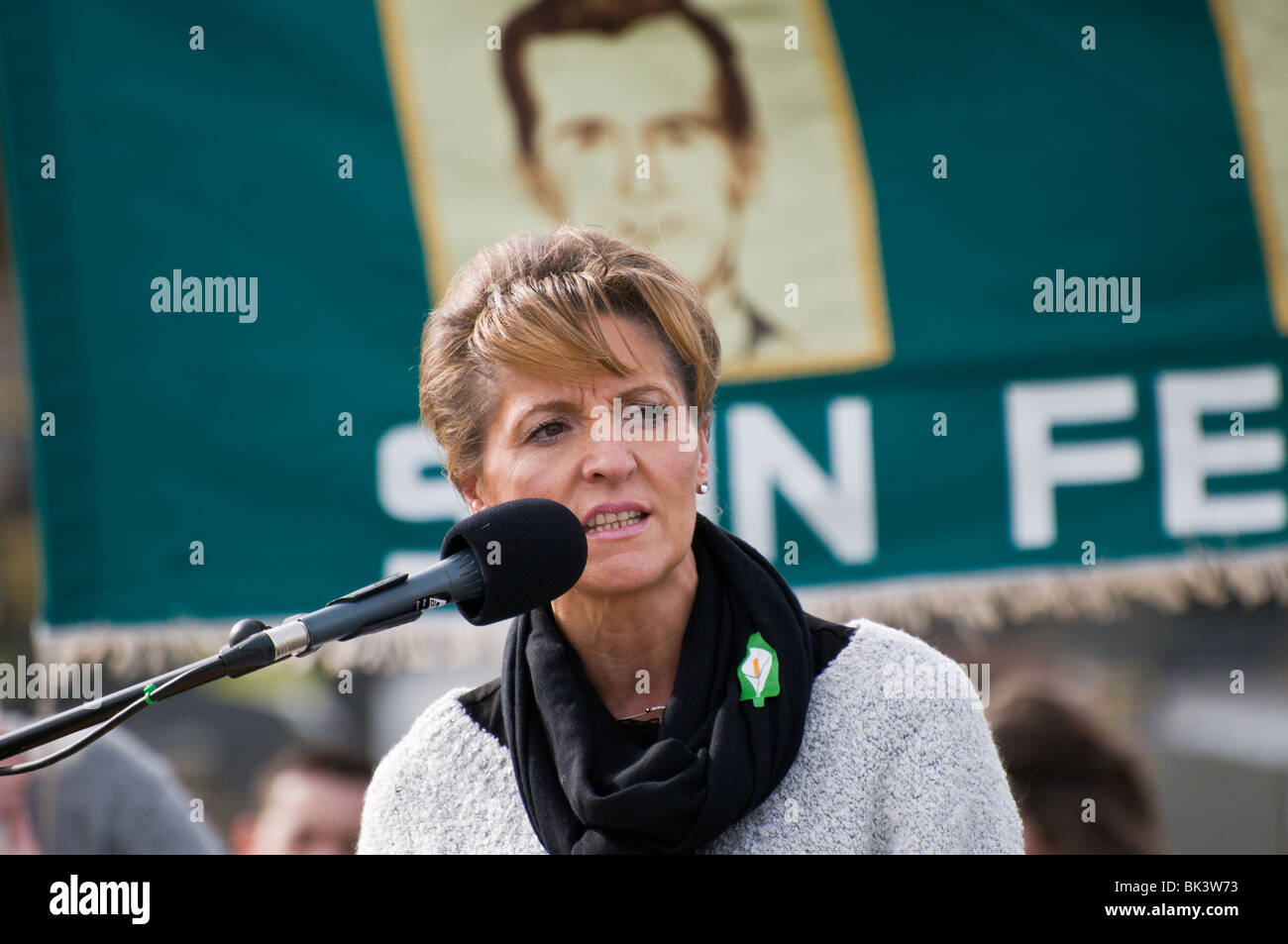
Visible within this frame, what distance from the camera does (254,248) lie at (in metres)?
3.77

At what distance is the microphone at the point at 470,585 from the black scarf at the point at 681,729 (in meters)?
0.37

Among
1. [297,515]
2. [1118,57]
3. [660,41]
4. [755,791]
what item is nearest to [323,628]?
[755,791]

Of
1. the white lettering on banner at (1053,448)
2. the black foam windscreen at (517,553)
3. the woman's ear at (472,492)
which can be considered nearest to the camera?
the black foam windscreen at (517,553)

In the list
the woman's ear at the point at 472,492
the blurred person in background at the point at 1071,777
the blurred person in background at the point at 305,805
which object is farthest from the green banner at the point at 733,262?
the woman's ear at the point at 472,492

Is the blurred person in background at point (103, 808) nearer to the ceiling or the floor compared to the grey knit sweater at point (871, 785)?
nearer to the floor

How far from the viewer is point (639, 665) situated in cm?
200

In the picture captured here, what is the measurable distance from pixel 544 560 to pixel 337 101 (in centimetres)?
267

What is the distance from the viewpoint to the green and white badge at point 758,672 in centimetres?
183

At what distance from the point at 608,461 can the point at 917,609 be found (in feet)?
6.60

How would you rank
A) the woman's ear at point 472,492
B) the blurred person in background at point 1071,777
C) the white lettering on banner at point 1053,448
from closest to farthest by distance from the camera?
1. the woman's ear at point 472,492
2. the blurred person in background at point 1071,777
3. the white lettering on banner at point 1053,448

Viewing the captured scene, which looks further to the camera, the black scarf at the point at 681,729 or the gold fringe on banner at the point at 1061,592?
the gold fringe on banner at the point at 1061,592

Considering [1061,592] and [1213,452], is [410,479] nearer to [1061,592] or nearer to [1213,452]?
[1061,592]

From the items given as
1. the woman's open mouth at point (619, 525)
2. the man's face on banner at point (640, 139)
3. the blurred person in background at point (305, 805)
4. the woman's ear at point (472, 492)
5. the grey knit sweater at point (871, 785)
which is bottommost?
the blurred person in background at point (305, 805)

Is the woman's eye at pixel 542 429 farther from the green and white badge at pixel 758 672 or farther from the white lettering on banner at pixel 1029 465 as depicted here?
the white lettering on banner at pixel 1029 465
